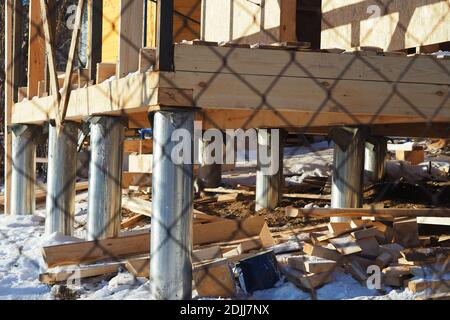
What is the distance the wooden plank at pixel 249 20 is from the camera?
5746 mm

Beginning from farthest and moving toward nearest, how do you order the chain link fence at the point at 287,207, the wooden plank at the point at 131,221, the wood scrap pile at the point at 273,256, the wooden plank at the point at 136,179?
the wooden plank at the point at 136,179
the wooden plank at the point at 131,221
the wood scrap pile at the point at 273,256
the chain link fence at the point at 287,207

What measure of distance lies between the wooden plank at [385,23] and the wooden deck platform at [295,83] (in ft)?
2.35

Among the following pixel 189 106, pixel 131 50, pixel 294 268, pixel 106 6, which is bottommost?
pixel 294 268

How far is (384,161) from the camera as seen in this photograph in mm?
9180

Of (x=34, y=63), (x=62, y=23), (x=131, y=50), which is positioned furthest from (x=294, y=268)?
(x=62, y=23)

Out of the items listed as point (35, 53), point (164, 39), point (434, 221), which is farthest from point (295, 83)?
point (35, 53)

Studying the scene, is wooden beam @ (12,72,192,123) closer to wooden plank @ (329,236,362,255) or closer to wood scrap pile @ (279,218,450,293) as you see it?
wood scrap pile @ (279,218,450,293)

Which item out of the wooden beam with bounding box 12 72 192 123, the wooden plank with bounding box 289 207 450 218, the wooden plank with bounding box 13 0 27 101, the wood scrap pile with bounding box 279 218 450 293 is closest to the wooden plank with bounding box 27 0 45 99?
the wooden plank with bounding box 13 0 27 101

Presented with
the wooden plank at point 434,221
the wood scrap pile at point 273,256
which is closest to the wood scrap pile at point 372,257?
the wood scrap pile at point 273,256

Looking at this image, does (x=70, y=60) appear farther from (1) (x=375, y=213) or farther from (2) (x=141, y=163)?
(2) (x=141, y=163)

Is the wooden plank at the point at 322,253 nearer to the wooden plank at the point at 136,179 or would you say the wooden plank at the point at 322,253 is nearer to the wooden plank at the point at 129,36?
the wooden plank at the point at 129,36

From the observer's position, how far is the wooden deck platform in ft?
12.6
